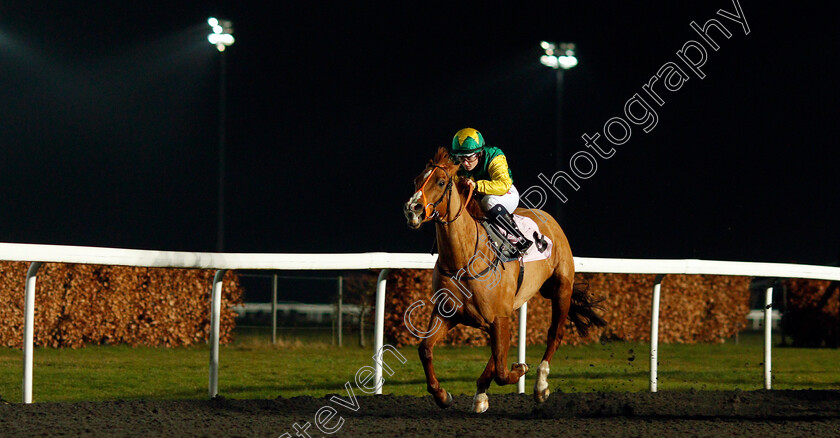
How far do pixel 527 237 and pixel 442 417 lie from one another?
1221mm

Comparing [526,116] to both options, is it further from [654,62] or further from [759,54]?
[759,54]

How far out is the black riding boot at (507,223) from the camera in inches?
196

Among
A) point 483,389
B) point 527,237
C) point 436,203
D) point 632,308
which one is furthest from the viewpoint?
point 632,308

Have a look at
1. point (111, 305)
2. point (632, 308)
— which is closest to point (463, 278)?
point (111, 305)

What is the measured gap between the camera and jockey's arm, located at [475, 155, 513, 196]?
4.68m

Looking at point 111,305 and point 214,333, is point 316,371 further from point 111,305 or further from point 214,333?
point 214,333

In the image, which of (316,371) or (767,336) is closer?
(767,336)

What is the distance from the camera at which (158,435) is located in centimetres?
374

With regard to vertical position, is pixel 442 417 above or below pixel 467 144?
below

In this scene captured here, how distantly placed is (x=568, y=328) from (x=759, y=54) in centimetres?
1247

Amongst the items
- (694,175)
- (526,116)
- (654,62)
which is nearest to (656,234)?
(694,175)

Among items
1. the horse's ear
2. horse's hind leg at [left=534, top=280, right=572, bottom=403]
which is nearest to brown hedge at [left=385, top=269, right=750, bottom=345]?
horse's hind leg at [left=534, top=280, right=572, bottom=403]

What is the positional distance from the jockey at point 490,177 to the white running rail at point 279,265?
2.60 ft

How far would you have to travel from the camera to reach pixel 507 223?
197 inches
